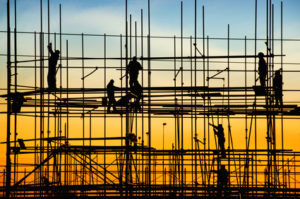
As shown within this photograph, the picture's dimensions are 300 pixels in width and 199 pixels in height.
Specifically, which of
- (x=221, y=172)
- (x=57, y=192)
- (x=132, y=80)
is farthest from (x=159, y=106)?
(x=57, y=192)

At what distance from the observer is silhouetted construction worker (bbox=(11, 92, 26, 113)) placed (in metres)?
14.1

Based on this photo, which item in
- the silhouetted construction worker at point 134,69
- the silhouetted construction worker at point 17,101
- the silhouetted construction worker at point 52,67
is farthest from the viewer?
the silhouetted construction worker at point 134,69

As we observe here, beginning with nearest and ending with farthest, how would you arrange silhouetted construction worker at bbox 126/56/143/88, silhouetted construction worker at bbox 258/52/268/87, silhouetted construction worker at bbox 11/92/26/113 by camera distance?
silhouetted construction worker at bbox 11/92/26/113 < silhouetted construction worker at bbox 258/52/268/87 < silhouetted construction worker at bbox 126/56/143/88

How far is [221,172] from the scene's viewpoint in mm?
14438

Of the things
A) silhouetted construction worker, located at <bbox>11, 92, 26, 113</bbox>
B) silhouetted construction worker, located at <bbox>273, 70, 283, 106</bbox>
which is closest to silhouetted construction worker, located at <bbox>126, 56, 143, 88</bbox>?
silhouetted construction worker, located at <bbox>11, 92, 26, 113</bbox>

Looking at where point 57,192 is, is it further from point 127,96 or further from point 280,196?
point 280,196

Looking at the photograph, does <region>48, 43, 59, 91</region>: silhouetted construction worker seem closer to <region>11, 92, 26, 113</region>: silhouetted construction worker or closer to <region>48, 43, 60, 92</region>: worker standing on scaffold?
<region>48, 43, 60, 92</region>: worker standing on scaffold

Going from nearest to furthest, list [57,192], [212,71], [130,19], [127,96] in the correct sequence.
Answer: [127,96], [57,192], [130,19], [212,71]

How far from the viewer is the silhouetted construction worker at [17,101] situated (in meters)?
Result: 14.1

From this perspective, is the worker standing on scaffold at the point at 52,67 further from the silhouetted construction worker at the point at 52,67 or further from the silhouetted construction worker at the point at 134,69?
the silhouetted construction worker at the point at 134,69

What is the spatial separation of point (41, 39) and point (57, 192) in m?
4.21

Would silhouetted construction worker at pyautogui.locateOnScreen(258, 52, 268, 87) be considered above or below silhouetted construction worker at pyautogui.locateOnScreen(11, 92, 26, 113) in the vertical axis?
above

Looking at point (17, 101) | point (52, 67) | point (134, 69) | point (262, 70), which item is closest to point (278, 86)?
point (262, 70)

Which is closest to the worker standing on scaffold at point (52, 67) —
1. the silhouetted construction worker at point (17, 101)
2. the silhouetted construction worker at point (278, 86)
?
the silhouetted construction worker at point (17, 101)
